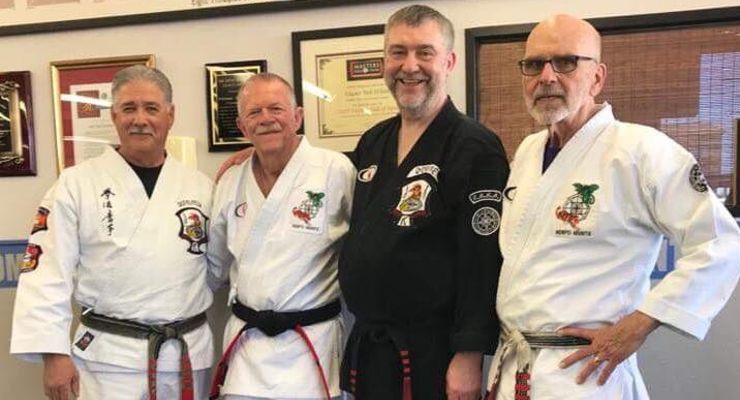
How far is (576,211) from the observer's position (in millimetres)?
1320

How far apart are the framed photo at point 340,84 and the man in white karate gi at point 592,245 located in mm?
701


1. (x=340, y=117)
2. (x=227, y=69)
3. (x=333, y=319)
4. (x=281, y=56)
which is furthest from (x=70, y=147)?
(x=333, y=319)

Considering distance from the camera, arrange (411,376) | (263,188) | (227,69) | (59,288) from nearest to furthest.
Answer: (411,376) → (59,288) → (263,188) → (227,69)

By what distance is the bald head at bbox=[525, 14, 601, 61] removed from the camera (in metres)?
1.35

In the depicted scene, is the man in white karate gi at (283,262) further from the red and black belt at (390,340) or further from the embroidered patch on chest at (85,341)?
the embroidered patch on chest at (85,341)

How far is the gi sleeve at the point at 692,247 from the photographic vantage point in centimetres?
121

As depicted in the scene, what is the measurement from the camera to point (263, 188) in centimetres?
181

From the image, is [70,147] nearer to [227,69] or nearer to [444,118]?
[227,69]

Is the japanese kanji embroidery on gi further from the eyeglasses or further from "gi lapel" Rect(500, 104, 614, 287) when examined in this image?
the eyeglasses

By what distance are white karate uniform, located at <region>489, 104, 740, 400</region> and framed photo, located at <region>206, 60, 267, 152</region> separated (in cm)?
112

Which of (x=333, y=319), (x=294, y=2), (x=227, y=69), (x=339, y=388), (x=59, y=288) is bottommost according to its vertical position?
(x=339, y=388)

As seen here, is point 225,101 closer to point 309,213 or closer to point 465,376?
point 309,213

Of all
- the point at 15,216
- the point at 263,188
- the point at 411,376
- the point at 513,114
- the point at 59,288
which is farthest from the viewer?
the point at 15,216

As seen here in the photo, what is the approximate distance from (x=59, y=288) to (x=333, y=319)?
0.80m
